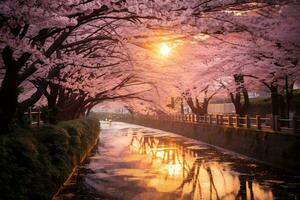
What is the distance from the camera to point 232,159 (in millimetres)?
19844

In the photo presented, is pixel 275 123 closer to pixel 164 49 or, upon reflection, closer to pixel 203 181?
pixel 203 181

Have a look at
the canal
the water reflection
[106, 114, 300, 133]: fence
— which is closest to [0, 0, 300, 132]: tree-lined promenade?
[106, 114, 300, 133]: fence

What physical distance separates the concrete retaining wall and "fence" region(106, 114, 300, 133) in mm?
461

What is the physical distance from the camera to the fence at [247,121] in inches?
669

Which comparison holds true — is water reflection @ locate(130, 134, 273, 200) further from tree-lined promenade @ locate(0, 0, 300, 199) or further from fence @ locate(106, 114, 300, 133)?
tree-lined promenade @ locate(0, 0, 300, 199)

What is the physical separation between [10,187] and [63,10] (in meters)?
3.99

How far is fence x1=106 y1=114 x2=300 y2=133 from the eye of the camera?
16992mm

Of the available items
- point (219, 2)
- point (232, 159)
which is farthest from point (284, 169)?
point (219, 2)

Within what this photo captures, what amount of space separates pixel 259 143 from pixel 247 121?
331cm

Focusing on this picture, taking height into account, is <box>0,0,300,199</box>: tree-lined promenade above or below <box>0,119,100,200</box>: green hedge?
above

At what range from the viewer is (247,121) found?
72.8ft

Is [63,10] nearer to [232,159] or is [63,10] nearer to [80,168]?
[80,168]

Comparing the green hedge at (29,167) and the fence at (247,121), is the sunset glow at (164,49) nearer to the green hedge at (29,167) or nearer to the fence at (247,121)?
the green hedge at (29,167)

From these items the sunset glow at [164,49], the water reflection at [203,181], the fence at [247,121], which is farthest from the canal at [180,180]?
the sunset glow at [164,49]
